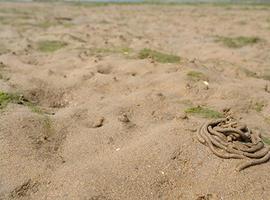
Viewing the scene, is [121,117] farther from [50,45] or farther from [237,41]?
[237,41]

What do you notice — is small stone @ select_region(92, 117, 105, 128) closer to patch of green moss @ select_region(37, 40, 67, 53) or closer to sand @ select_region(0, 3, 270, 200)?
sand @ select_region(0, 3, 270, 200)

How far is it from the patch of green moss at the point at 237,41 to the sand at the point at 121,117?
16 cm

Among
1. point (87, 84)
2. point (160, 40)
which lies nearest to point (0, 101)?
point (87, 84)

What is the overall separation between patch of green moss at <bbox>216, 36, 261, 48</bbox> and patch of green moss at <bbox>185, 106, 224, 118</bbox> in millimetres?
4867

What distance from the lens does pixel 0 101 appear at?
513cm

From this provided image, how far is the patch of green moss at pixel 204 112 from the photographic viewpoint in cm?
505

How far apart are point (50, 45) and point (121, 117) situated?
14.8 ft

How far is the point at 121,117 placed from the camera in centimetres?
491

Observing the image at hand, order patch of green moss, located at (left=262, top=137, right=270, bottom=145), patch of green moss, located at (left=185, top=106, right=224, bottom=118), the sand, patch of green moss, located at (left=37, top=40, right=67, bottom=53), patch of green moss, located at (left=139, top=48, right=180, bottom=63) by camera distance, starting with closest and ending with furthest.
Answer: the sand < patch of green moss, located at (left=262, top=137, right=270, bottom=145) < patch of green moss, located at (left=185, top=106, right=224, bottom=118) < patch of green moss, located at (left=139, top=48, right=180, bottom=63) < patch of green moss, located at (left=37, top=40, right=67, bottom=53)

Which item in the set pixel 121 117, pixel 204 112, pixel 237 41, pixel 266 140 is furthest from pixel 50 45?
pixel 266 140

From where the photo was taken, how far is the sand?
381 centimetres

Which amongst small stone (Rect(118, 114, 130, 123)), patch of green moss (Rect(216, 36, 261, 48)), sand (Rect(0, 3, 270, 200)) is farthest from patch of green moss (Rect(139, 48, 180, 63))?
small stone (Rect(118, 114, 130, 123))

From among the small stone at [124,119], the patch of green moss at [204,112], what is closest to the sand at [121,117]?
the small stone at [124,119]

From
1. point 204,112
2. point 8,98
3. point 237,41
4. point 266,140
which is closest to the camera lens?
point 266,140
